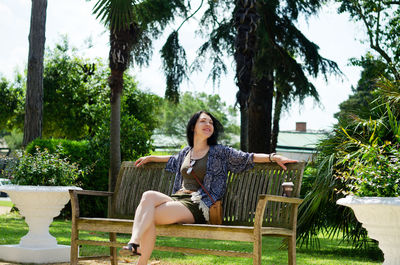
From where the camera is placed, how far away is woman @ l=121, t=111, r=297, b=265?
442 cm

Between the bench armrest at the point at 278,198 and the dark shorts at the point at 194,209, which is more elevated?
the bench armrest at the point at 278,198

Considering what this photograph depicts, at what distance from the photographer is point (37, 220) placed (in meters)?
6.01

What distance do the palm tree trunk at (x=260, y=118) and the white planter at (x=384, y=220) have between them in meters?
9.44

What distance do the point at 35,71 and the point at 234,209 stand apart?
882 centimetres

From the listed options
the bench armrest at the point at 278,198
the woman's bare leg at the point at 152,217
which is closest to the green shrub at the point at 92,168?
the woman's bare leg at the point at 152,217

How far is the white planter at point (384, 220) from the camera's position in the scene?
3705 millimetres

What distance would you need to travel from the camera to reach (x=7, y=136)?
5228 cm

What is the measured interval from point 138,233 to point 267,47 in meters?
9.13

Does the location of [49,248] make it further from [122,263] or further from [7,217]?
[7,217]

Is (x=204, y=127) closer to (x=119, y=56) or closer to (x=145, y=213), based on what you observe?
(x=145, y=213)

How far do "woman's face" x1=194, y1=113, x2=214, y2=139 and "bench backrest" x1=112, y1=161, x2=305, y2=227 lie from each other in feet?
1.37

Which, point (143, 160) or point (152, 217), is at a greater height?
point (143, 160)

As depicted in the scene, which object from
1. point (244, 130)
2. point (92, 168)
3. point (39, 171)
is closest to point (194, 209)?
point (39, 171)

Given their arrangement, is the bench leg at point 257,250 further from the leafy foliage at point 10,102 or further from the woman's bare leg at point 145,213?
the leafy foliage at point 10,102
